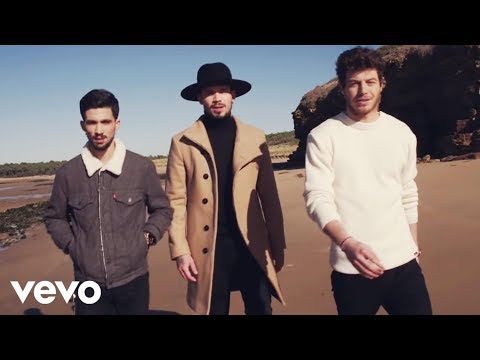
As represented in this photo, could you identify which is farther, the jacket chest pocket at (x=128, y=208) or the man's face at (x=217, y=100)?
the man's face at (x=217, y=100)

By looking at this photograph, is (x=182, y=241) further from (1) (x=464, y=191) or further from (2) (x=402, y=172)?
(1) (x=464, y=191)

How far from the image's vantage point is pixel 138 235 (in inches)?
110

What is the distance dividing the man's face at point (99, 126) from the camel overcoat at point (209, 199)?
16.3 inches

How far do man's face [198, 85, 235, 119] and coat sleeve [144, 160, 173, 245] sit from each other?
1.66 ft

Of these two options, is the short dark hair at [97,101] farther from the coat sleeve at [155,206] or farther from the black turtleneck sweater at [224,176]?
the black turtleneck sweater at [224,176]

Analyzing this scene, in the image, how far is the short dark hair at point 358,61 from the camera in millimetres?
2311

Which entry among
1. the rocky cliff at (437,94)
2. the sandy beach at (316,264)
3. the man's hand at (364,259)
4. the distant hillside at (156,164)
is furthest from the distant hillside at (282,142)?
the man's hand at (364,259)

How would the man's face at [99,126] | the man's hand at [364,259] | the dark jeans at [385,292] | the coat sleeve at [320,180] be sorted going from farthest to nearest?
the man's face at [99,126] → the dark jeans at [385,292] → the coat sleeve at [320,180] → the man's hand at [364,259]

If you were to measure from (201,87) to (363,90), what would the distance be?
1.03 metres

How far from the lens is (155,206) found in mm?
2844

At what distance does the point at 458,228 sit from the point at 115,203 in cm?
483

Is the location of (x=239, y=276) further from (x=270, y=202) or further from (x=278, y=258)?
(x=270, y=202)

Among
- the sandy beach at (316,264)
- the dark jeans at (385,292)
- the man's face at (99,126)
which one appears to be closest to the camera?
the dark jeans at (385,292)
